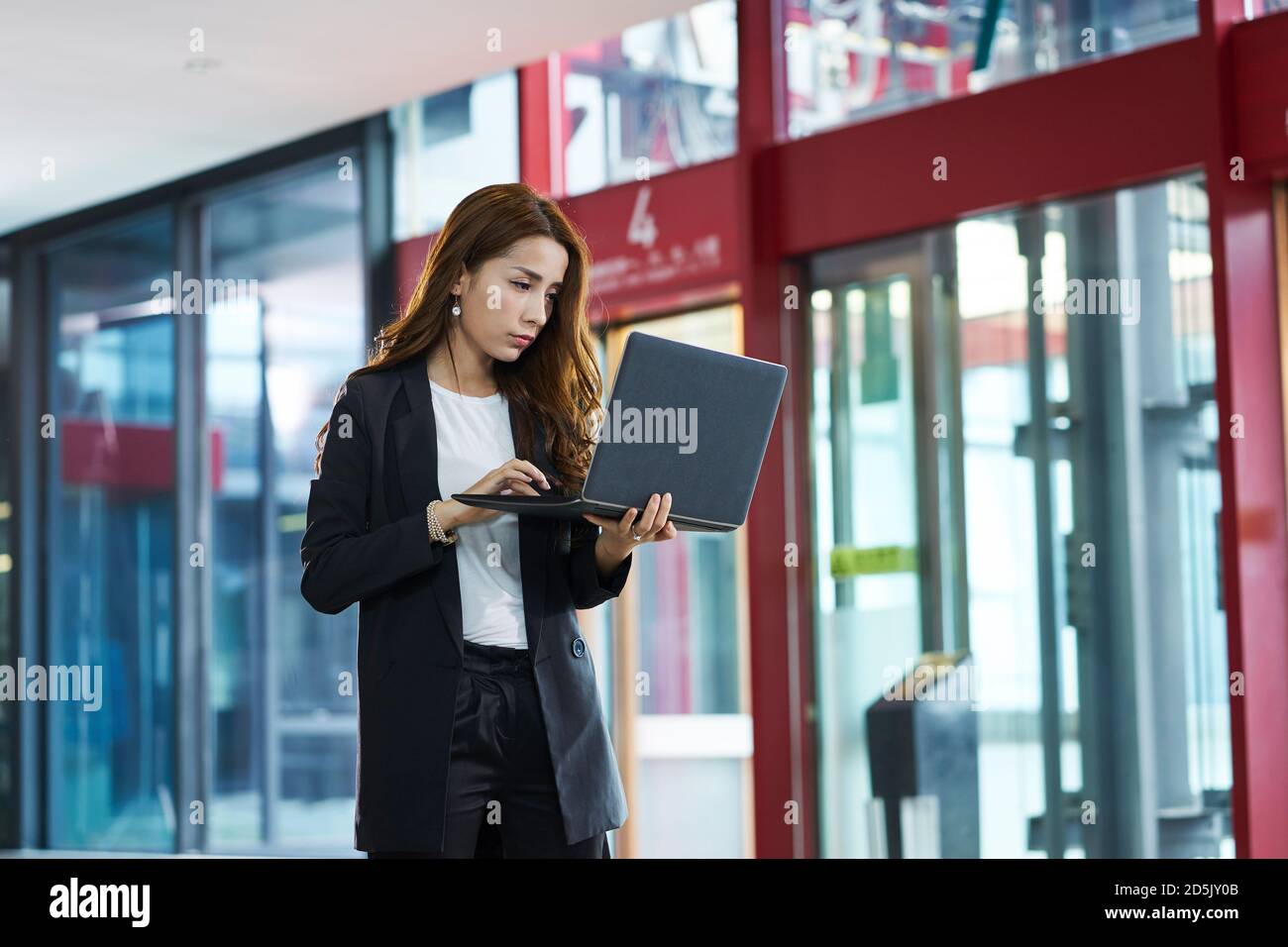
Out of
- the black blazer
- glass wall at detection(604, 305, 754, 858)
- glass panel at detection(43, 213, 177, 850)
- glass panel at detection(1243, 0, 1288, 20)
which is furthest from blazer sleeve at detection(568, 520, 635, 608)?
glass panel at detection(43, 213, 177, 850)

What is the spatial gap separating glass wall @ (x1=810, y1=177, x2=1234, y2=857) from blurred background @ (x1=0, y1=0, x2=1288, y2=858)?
0.04 ft

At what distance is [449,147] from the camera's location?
251 inches

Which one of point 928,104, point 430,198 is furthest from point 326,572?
point 430,198

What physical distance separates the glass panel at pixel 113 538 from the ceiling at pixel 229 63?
3.05 ft

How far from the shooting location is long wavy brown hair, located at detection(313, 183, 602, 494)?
6.57 feet

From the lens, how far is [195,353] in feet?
23.6

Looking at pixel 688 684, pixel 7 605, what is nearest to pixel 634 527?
pixel 688 684

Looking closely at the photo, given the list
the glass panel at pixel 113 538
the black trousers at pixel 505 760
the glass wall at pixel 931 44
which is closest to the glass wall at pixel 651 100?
the glass wall at pixel 931 44

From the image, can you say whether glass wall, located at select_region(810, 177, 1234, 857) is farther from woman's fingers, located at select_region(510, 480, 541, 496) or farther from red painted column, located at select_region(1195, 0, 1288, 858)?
woman's fingers, located at select_region(510, 480, 541, 496)

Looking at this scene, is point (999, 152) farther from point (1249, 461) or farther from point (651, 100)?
point (651, 100)

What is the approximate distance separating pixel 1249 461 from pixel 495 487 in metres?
2.73
